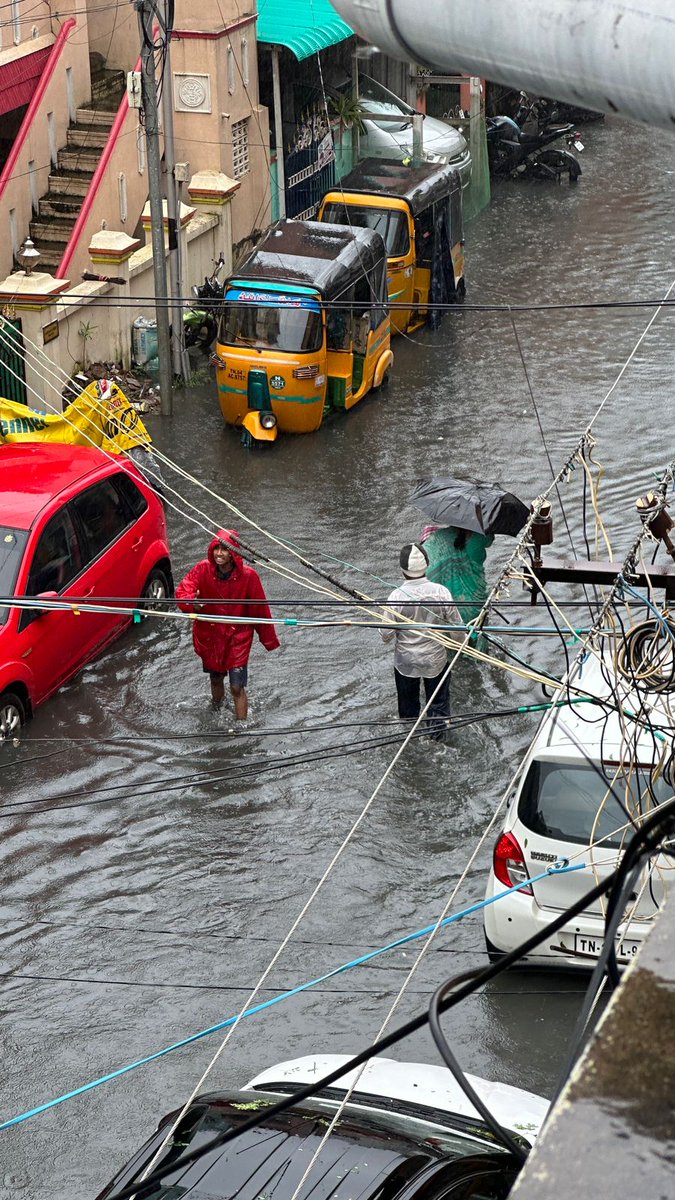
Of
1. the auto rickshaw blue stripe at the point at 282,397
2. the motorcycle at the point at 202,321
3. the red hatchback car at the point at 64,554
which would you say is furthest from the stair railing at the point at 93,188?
the red hatchback car at the point at 64,554

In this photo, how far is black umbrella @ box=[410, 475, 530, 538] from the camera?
11430mm

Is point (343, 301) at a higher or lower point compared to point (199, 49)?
lower

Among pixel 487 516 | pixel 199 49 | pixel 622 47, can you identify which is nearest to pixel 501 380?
pixel 199 49

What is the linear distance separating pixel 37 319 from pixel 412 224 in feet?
21.1

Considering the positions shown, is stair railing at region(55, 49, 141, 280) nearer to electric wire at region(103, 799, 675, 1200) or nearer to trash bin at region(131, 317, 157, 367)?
trash bin at region(131, 317, 157, 367)

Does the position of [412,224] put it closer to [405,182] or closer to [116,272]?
[405,182]

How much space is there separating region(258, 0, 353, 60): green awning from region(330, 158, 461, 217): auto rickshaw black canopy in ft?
6.83

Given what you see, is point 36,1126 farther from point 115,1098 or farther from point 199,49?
point 199,49

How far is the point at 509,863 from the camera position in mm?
8094

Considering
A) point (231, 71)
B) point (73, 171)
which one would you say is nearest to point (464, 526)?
point (73, 171)

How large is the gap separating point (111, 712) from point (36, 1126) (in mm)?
4724

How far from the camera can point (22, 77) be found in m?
21.3

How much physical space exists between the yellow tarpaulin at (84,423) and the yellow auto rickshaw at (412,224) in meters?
6.34

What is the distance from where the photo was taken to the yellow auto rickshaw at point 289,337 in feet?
59.2
